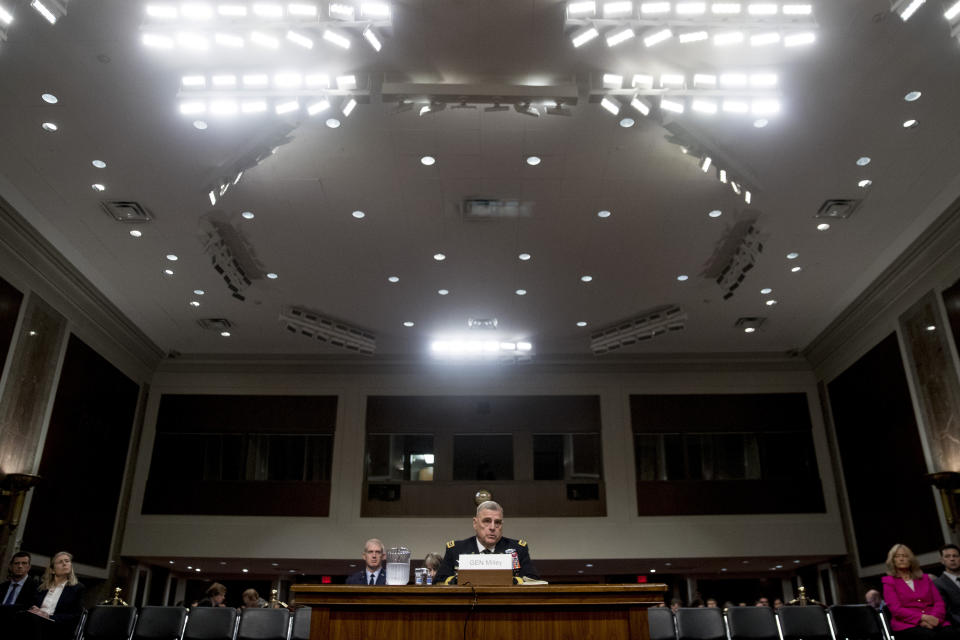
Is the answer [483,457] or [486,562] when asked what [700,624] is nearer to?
[486,562]

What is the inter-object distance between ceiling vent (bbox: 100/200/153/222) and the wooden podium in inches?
284

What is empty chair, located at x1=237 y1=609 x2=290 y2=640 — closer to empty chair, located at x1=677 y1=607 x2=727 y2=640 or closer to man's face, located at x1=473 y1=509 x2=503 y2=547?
man's face, located at x1=473 y1=509 x2=503 y2=547

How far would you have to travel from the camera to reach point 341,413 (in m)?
13.8

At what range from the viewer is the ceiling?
6.50 metres

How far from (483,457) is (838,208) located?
293 inches

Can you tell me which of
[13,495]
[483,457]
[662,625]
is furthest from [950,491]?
[13,495]

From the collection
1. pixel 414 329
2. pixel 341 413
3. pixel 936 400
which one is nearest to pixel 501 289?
pixel 414 329

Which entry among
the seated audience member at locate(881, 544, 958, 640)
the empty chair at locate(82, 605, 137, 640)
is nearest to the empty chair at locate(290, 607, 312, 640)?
the empty chair at locate(82, 605, 137, 640)

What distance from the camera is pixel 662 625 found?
22.2ft

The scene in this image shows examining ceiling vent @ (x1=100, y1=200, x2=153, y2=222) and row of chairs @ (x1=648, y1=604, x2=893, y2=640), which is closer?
row of chairs @ (x1=648, y1=604, x2=893, y2=640)

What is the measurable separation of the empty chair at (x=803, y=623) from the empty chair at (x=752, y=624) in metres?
0.13

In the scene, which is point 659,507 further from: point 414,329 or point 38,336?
point 38,336

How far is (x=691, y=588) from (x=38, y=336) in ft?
41.3

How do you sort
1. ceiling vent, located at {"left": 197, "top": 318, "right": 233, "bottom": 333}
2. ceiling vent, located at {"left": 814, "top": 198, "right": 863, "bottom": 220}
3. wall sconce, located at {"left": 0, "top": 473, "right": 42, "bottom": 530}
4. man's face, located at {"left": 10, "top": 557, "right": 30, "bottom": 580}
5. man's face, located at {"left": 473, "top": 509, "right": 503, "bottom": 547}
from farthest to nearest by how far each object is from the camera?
ceiling vent, located at {"left": 197, "top": 318, "right": 233, "bottom": 333} → wall sconce, located at {"left": 0, "top": 473, "right": 42, "bottom": 530} → ceiling vent, located at {"left": 814, "top": 198, "right": 863, "bottom": 220} → man's face, located at {"left": 10, "top": 557, "right": 30, "bottom": 580} → man's face, located at {"left": 473, "top": 509, "right": 503, "bottom": 547}
